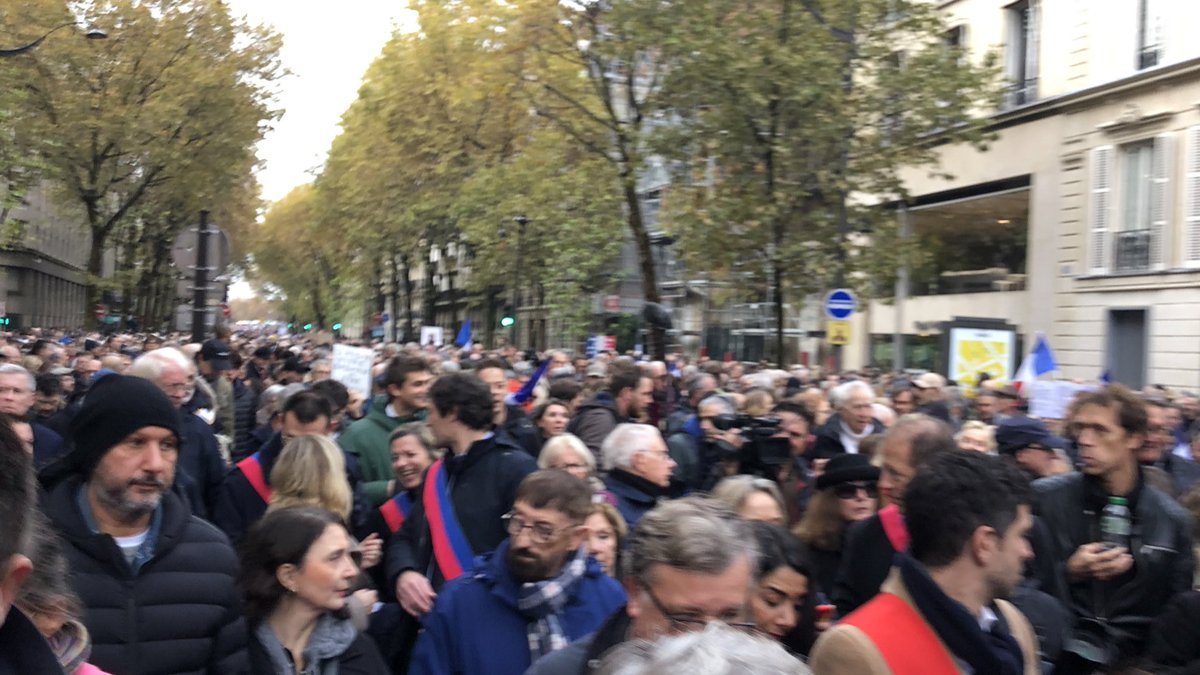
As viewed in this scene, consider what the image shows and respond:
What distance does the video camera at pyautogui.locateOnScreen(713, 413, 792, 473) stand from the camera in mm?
7922

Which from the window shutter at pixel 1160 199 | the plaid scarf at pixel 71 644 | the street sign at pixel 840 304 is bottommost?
the plaid scarf at pixel 71 644

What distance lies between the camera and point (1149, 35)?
25828mm

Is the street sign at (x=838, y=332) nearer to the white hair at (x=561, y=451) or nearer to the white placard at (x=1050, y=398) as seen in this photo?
the white placard at (x=1050, y=398)

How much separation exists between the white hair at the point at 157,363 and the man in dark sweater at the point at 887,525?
4276mm

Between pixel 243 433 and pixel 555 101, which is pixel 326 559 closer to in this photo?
pixel 243 433

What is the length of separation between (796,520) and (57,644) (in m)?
5.56

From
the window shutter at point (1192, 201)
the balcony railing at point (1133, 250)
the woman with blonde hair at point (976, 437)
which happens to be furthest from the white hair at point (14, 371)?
the balcony railing at point (1133, 250)

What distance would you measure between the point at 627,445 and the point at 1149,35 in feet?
75.3

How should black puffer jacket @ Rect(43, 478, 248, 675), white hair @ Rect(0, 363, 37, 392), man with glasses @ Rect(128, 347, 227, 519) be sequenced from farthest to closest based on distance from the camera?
white hair @ Rect(0, 363, 37, 392), man with glasses @ Rect(128, 347, 227, 519), black puffer jacket @ Rect(43, 478, 248, 675)

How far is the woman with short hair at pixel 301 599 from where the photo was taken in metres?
4.20

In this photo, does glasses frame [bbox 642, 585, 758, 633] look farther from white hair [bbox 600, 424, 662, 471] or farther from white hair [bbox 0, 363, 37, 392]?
white hair [bbox 0, 363, 37, 392]

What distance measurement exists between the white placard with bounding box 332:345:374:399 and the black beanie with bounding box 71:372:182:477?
9.10 m

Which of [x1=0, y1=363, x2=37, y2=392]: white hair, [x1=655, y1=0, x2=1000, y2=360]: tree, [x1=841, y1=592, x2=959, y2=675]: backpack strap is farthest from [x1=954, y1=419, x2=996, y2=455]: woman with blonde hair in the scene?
[x1=655, y1=0, x2=1000, y2=360]: tree

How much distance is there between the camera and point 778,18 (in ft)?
75.9
